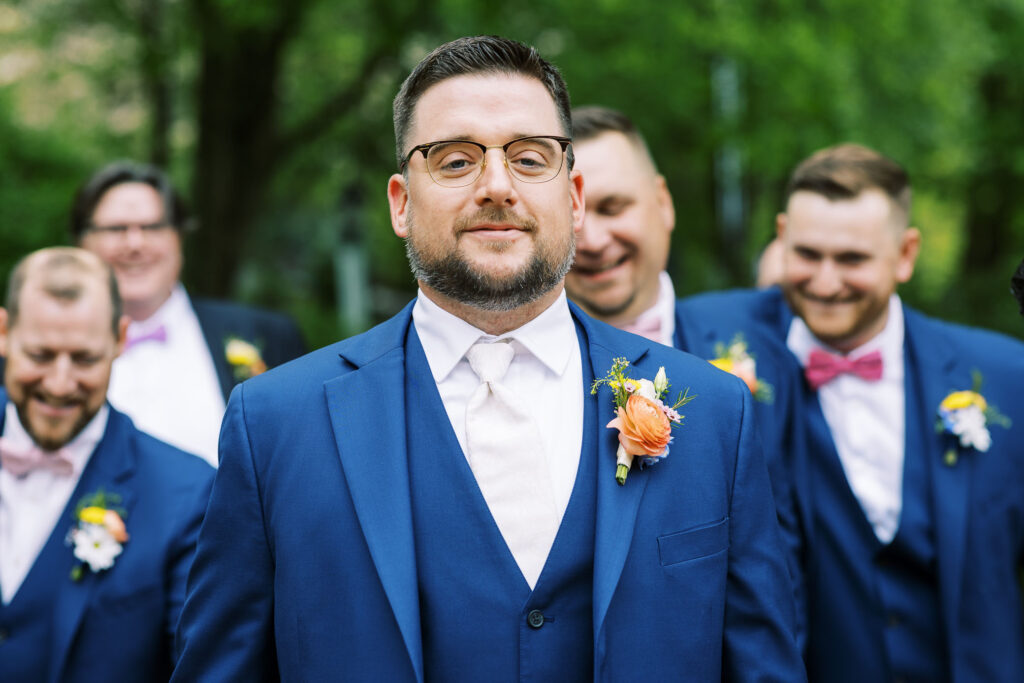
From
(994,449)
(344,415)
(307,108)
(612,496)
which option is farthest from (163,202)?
(307,108)

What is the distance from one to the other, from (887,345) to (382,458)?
243cm

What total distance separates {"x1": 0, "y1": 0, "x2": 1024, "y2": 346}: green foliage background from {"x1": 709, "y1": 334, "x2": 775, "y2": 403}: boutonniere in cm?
534

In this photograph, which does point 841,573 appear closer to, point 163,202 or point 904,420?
point 904,420

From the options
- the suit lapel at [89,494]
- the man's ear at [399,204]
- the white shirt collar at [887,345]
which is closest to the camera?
the man's ear at [399,204]

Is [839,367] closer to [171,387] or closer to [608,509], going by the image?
[608,509]

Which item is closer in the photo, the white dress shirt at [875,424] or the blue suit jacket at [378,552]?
the blue suit jacket at [378,552]

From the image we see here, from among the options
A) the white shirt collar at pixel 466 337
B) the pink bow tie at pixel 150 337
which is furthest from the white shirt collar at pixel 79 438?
the white shirt collar at pixel 466 337

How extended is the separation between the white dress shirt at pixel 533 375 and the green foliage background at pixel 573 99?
21.8 ft

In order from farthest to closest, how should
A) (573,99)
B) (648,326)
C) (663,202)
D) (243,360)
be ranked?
(573,99), (243,360), (663,202), (648,326)

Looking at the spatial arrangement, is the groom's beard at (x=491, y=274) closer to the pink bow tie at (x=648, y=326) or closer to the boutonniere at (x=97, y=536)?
the pink bow tie at (x=648, y=326)

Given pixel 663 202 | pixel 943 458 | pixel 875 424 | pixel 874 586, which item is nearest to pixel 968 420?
pixel 943 458

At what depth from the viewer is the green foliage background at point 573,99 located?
9.32 meters

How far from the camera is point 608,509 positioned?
237 centimetres

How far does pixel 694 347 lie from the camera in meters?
3.89
